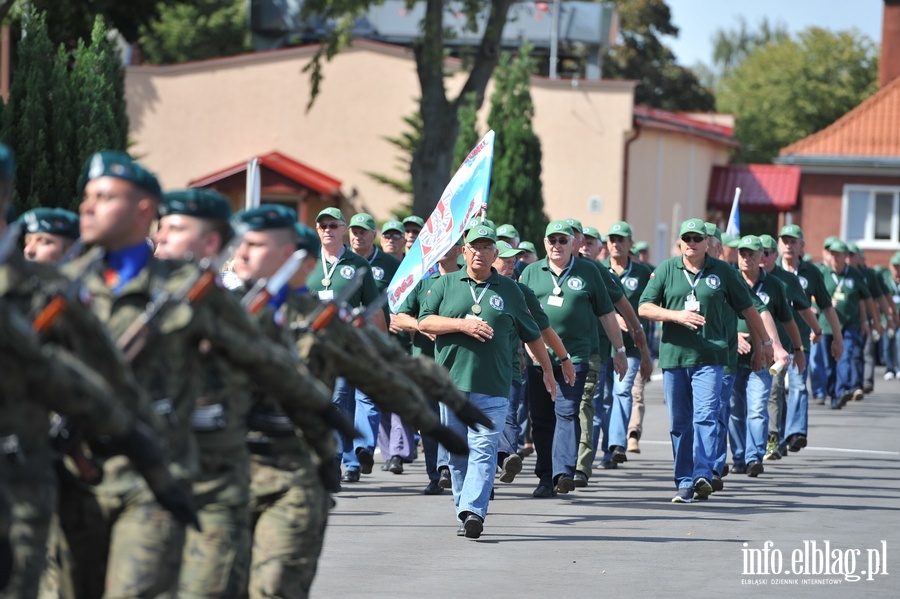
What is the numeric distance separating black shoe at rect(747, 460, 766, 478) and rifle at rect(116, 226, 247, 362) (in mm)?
9649

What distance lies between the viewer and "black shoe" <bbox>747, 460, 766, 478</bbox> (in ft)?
46.7

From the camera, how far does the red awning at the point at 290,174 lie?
128 ft

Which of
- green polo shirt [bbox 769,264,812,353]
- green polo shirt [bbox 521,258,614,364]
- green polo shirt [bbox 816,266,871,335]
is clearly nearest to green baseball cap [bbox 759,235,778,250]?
green polo shirt [bbox 769,264,812,353]

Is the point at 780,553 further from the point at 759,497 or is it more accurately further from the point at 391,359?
the point at 391,359

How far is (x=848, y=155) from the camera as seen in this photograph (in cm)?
4588

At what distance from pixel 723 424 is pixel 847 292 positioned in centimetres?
1027

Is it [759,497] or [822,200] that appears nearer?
[759,497]

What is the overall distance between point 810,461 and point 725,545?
5468mm

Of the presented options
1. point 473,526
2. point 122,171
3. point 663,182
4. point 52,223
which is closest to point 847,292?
point 473,526

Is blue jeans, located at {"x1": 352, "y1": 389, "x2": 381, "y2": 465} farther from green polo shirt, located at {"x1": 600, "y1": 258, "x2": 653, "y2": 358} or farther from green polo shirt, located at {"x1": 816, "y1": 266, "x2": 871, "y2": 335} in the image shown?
green polo shirt, located at {"x1": 816, "y1": 266, "x2": 871, "y2": 335}

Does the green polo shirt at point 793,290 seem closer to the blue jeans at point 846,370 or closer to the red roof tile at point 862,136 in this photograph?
the blue jeans at point 846,370

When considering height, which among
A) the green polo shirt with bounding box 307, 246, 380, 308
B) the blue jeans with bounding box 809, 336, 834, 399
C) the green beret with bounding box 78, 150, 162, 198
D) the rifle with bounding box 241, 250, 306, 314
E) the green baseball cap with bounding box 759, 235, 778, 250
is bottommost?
the blue jeans with bounding box 809, 336, 834, 399

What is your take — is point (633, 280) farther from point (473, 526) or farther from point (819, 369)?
point (819, 369)

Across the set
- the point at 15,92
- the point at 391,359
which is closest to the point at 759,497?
the point at 391,359
